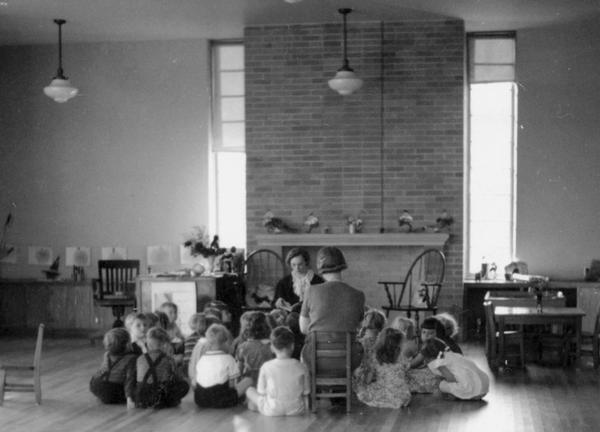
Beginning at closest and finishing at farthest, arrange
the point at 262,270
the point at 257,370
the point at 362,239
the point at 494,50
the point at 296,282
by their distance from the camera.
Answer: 1. the point at 257,370
2. the point at 296,282
3. the point at 362,239
4. the point at 262,270
5. the point at 494,50

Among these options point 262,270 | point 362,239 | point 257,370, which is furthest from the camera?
point 262,270

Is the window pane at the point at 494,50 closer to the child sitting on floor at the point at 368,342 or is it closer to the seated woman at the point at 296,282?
the seated woman at the point at 296,282

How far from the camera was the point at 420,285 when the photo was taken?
40.5 ft

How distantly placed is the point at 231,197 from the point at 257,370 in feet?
18.0

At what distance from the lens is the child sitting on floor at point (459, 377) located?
8.64m

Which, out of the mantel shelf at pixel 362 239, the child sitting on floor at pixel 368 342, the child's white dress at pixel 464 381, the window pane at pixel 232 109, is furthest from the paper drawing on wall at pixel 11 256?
the child's white dress at pixel 464 381

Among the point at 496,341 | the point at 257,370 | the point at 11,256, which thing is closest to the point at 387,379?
the point at 257,370

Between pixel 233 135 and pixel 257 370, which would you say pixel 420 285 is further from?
pixel 257 370

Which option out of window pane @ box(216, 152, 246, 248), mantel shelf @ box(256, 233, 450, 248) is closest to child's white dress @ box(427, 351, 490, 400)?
mantel shelf @ box(256, 233, 450, 248)

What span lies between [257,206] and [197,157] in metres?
1.17

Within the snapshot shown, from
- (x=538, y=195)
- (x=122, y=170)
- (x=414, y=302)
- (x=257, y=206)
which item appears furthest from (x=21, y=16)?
(x=538, y=195)

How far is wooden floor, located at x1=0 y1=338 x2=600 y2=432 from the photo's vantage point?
760 cm

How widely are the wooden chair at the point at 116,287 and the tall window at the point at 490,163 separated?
424cm

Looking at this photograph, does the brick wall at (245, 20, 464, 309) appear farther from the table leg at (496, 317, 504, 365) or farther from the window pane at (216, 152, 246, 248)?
the table leg at (496, 317, 504, 365)
